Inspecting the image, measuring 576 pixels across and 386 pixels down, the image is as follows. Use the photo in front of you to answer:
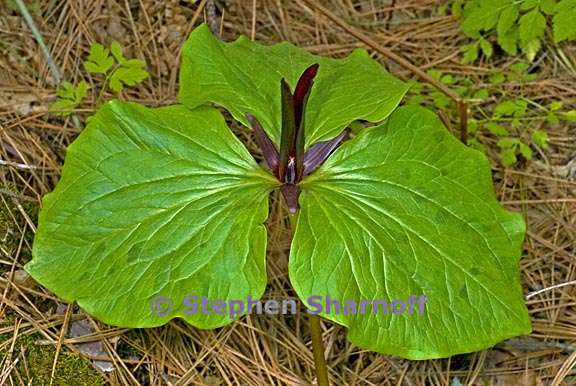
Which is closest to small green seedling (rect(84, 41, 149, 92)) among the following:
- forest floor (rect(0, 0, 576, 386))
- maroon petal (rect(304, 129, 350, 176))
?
forest floor (rect(0, 0, 576, 386))

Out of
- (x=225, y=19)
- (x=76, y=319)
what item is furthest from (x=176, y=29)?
(x=76, y=319)

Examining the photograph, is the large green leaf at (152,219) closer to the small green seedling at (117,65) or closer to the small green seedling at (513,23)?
the small green seedling at (117,65)

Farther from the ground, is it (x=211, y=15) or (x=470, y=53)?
(x=211, y=15)

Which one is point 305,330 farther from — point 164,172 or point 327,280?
point 164,172

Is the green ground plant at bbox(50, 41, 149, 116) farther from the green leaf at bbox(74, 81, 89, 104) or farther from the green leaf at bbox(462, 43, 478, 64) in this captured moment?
the green leaf at bbox(462, 43, 478, 64)

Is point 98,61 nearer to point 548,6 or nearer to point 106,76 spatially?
point 106,76
